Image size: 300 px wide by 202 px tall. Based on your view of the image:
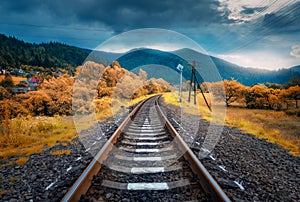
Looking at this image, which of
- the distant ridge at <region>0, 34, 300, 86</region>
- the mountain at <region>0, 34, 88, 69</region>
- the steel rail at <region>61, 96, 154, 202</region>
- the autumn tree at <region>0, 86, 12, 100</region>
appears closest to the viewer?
the steel rail at <region>61, 96, 154, 202</region>

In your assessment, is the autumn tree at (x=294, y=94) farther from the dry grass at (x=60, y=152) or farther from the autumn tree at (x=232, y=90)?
the dry grass at (x=60, y=152)

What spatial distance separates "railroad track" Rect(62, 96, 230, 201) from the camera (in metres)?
2.68

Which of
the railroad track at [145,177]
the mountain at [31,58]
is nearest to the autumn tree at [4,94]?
the railroad track at [145,177]

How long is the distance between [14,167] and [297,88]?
2955cm

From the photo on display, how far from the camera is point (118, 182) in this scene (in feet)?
10.3

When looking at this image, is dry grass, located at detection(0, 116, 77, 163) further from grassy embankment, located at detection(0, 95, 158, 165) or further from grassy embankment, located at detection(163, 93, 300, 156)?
grassy embankment, located at detection(163, 93, 300, 156)

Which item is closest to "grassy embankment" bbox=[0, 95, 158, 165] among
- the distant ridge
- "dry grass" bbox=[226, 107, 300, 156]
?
the distant ridge

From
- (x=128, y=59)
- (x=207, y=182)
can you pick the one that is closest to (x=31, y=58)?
(x=128, y=59)

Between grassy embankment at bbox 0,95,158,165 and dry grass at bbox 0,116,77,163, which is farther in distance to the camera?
dry grass at bbox 0,116,77,163

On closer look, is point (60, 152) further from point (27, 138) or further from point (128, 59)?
point (128, 59)

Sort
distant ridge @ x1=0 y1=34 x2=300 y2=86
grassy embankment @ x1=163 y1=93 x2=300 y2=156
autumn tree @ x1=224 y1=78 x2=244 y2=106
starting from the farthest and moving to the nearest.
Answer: autumn tree @ x1=224 y1=78 x2=244 y2=106
distant ridge @ x1=0 y1=34 x2=300 y2=86
grassy embankment @ x1=163 y1=93 x2=300 y2=156

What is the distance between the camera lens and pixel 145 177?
330 cm

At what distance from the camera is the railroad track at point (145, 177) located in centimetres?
268

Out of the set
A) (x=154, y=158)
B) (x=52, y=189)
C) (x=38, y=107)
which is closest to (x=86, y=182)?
(x=52, y=189)
